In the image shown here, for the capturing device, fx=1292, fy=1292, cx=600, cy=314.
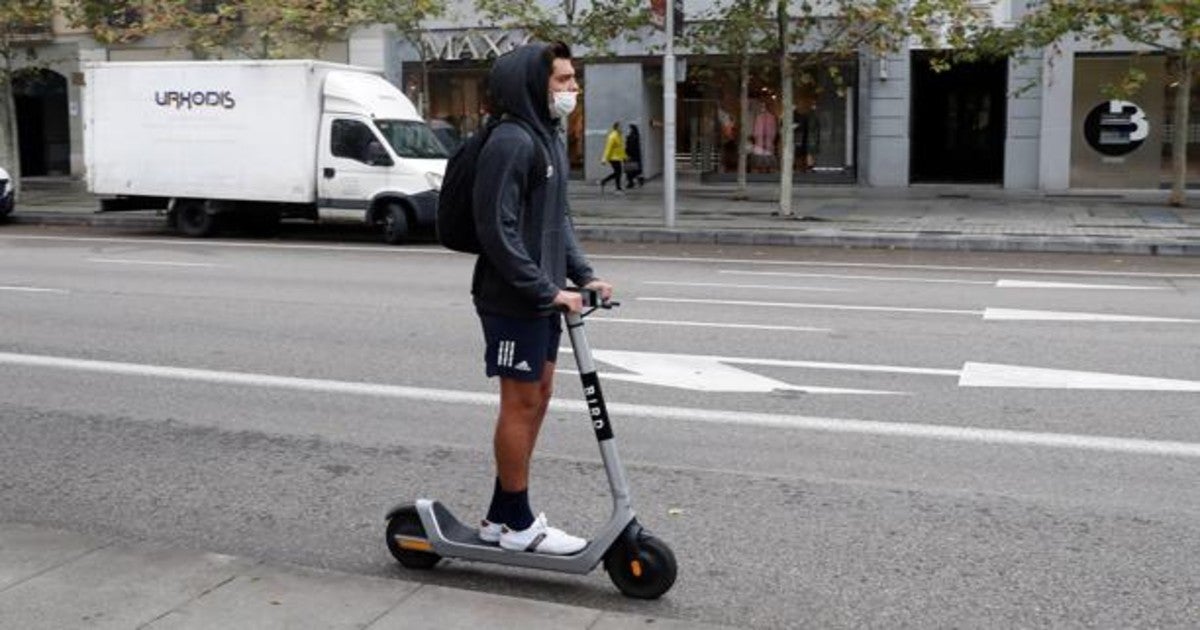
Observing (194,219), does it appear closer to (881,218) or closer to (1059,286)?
(881,218)

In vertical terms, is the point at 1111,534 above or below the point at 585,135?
below

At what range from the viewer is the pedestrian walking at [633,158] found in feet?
97.8

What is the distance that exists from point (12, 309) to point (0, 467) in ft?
20.5

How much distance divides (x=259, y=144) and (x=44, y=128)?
21.2m

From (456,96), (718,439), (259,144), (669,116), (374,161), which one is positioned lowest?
(718,439)

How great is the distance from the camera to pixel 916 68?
98.3 feet

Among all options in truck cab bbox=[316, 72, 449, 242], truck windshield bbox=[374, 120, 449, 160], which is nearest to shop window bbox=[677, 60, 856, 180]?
truck windshield bbox=[374, 120, 449, 160]

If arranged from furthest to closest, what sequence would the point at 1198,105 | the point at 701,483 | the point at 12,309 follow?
the point at 1198,105, the point at 12,309, the point at 701,483

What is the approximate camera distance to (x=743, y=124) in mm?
29344

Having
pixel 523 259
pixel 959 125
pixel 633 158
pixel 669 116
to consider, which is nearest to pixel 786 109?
pixel 669 116

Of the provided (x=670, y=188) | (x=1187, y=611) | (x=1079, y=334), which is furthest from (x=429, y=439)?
(x=670, y=188)

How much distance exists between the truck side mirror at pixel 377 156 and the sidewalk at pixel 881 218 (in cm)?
345

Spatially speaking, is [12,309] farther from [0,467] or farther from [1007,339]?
[1007,339]

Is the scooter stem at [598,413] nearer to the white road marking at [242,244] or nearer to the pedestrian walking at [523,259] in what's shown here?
the pedestrian walking at [523,259]
